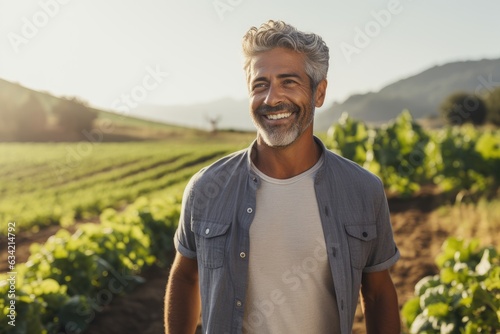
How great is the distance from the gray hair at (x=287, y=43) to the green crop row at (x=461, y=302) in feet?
6.73

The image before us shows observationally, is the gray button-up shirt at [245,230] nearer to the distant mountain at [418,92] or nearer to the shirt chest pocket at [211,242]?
the shirt chest pocket at [211,242]

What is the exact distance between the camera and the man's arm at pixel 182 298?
2.41 m

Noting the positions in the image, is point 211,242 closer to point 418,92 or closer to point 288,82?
point 288,82

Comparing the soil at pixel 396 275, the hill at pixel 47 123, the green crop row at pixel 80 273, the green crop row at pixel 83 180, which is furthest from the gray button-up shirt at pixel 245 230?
the hill at pixel 47 123

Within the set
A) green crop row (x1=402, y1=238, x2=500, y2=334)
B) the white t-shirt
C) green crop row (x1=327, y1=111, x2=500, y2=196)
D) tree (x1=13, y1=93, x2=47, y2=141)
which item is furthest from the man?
tree (x1=13, y1=93, x2=47, y2=141)

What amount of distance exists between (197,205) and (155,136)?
50.5 metres

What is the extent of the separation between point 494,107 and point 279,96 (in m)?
59.6

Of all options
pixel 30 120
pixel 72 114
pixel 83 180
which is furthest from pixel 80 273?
pixel 30 120

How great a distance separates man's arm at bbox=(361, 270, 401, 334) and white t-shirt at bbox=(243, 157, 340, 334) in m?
0.21

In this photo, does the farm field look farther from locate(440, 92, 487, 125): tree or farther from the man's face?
locate(440, 92, 487, 125): tree

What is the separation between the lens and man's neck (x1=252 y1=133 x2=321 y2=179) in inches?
90.1

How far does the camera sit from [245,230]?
221 centimetres

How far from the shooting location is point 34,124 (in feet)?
161

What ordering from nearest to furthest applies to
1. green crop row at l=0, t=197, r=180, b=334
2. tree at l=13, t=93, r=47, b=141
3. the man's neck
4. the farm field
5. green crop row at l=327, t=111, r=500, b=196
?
the man's neck, green crop row at l=0, t=197, r=180, b=334, the farm field, green crop row at l=327, t=111, r=500, b=196, tree at l=13, t=93, r=47, b=141
